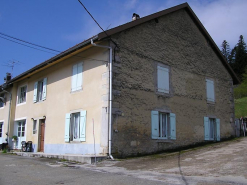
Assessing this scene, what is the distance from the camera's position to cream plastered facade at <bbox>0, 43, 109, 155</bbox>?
1096 centimetres

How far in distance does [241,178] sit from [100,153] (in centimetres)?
551

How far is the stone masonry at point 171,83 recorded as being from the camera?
444 inches

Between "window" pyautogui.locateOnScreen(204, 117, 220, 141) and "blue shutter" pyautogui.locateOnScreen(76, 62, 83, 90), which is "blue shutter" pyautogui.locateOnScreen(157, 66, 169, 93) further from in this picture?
"window" pyautogui.locateOnScreen(204, 117, 220, 141)

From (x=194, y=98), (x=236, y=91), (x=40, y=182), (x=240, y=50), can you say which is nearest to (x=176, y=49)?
(x=194, y=98)

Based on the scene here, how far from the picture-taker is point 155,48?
43.7ft

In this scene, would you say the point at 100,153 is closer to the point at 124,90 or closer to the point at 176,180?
the point at 124,90

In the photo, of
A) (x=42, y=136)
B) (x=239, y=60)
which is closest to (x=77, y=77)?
(x=42, y=136)

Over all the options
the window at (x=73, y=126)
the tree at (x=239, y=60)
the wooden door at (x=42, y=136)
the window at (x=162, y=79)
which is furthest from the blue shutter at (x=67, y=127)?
the tree at (x=239, y=60)

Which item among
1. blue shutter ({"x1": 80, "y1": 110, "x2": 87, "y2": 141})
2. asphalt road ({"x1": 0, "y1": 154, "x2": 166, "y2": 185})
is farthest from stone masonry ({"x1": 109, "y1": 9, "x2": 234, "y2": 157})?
asphalt road ({"x1": 0, "y1": 154, "x2": 166, "y2": 185})

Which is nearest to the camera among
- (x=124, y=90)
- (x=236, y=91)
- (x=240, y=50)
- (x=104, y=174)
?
(x=104, y=174)

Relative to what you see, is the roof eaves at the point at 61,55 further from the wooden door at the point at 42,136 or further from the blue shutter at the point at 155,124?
the blue shutter at the point at 155,124

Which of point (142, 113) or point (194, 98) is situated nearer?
point (142, 113)

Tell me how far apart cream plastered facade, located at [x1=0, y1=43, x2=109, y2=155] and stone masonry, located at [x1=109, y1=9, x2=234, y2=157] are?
54cm

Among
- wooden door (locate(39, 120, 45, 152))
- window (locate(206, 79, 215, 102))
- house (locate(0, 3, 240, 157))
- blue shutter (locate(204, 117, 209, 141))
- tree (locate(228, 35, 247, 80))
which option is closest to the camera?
house (locate(0, 3, 240, 157))
